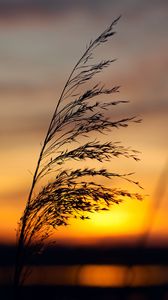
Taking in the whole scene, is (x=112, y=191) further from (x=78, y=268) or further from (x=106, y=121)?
(x=78, y=268)

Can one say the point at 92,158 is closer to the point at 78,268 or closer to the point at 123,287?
the point at 78,268

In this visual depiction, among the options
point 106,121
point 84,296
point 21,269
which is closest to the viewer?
point 21,269

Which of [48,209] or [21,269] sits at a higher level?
[48,209]

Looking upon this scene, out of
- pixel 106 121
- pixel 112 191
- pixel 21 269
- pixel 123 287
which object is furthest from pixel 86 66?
pixel 123 287

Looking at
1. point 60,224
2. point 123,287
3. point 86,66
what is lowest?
point 123,287

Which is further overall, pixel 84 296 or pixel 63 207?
pixel 84 296

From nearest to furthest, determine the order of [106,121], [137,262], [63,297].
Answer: [137,262], [106,121], [63,297]

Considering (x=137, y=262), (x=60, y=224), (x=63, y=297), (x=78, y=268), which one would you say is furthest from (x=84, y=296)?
(x=137, y=262)

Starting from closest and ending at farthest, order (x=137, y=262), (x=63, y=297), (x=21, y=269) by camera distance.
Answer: (x=137, y=262), (x=21, y=269), (x=63, y=297)

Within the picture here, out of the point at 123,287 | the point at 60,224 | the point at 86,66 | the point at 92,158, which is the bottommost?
the point at 123,287
